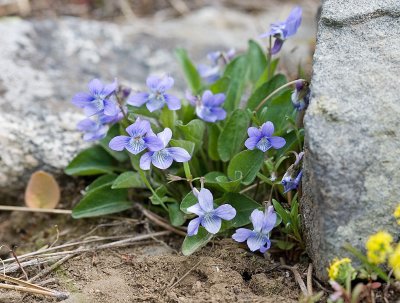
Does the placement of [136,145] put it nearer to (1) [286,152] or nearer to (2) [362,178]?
(1) [286,152]

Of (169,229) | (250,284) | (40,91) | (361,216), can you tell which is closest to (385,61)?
(361,216)

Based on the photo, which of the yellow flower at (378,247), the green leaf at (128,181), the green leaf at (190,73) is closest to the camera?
the yellow flower at (378,247)

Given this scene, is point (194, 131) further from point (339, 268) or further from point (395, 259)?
point (395, 259)

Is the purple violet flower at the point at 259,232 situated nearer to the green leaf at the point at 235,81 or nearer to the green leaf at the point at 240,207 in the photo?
the green leaf at the point at 240,207

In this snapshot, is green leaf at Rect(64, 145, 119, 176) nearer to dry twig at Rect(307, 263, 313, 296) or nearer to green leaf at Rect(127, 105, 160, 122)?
green leaf at Rect(127, 105, 160, 122)

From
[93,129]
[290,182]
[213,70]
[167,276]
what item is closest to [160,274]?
[167,276]

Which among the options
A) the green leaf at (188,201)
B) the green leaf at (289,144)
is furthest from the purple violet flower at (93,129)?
the green leaf at (289,144)

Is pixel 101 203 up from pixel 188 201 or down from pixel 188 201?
down
